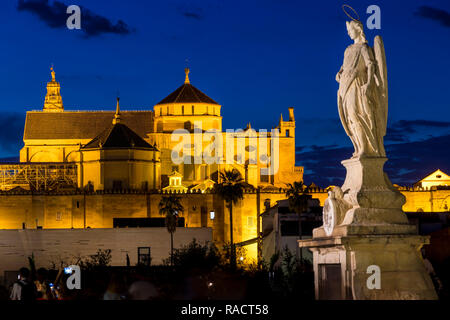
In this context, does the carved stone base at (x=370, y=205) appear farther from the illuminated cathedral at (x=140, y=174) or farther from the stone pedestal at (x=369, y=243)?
the illuminated cathedral at (x=140, y=174)

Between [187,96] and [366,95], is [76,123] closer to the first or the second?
[187,96]

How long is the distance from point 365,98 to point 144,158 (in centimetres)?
7706

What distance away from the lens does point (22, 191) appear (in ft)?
275

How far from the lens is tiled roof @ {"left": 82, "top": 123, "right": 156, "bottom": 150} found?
3497 inches

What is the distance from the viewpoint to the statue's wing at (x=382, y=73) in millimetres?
13172

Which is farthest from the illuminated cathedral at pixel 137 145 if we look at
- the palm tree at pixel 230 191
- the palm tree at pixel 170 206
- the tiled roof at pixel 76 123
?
the palm tree at pixel 230 191

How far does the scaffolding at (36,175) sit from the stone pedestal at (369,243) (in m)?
81.9

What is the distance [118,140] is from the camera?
89750 millimetres

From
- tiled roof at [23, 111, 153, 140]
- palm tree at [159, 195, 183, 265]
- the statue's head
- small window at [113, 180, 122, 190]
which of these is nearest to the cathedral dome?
tiled roof at [23, 111, 153, 140]

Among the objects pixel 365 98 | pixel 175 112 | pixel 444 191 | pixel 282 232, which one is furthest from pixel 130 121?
pixel 365 98

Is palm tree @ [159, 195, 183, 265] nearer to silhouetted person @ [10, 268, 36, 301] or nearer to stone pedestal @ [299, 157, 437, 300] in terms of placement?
stone pedestal @ [299, 157, 437, 300]

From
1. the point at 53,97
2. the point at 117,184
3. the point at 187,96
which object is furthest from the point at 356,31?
the point at 53,97

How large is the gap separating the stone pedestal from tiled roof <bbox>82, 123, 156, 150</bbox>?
248 ft
